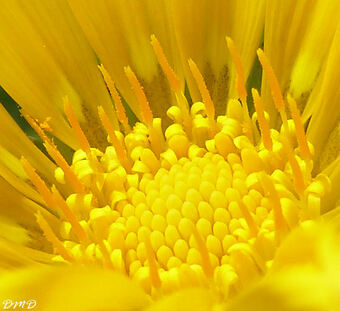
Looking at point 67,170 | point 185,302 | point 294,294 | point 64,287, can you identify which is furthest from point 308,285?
point 67,170

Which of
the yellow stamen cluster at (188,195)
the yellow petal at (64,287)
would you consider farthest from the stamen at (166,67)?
the yellow petal at (64,287)

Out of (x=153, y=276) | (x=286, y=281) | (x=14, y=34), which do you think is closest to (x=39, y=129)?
(x=14, y=34)

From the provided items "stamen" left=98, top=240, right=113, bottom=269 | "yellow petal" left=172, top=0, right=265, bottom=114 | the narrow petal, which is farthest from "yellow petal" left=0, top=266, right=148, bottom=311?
"yellow petal" left=172, top=0, right=265, bottom=114

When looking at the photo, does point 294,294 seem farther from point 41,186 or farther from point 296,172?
point 41,186

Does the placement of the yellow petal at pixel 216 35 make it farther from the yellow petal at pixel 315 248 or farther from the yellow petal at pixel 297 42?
the yellow petal at pixel 315 248

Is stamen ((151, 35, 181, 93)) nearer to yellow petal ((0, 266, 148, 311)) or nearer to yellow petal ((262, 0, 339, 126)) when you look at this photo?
yellow petal ((262, 0, 339, 126))
